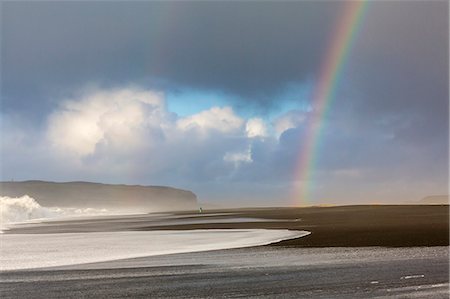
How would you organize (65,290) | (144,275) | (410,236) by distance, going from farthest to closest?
(410,236) < (144,275) < (65,290)

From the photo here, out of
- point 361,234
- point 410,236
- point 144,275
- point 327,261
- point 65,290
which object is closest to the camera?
point 65,290

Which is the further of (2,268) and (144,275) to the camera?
(2,268)

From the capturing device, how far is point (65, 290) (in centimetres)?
1553

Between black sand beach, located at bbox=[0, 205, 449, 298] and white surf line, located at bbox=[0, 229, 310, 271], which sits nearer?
black sand beach, located at bbox=[0, 205, 449, 298]

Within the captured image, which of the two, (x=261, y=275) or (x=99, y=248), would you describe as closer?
(x=261, y=275)

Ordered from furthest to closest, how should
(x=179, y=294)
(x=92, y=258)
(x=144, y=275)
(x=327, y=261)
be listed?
(x=92, y=258) < (x=327, y=261) < (x=144, y=275) < (x=179, y=294)

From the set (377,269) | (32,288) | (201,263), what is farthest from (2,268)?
(377,269)

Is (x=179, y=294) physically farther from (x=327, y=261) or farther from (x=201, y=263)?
(x=327, y=261)

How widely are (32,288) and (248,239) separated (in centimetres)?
1695

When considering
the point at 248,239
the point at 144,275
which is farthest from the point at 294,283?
→ the point at 248,239

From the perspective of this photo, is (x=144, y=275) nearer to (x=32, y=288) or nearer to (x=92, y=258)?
(x=32, y=288)

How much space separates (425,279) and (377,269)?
2.35 metres

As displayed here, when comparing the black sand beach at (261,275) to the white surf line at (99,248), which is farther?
the white surf line at (99,248)

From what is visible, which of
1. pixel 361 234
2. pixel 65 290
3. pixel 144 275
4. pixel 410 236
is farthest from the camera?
pixel 361 234
